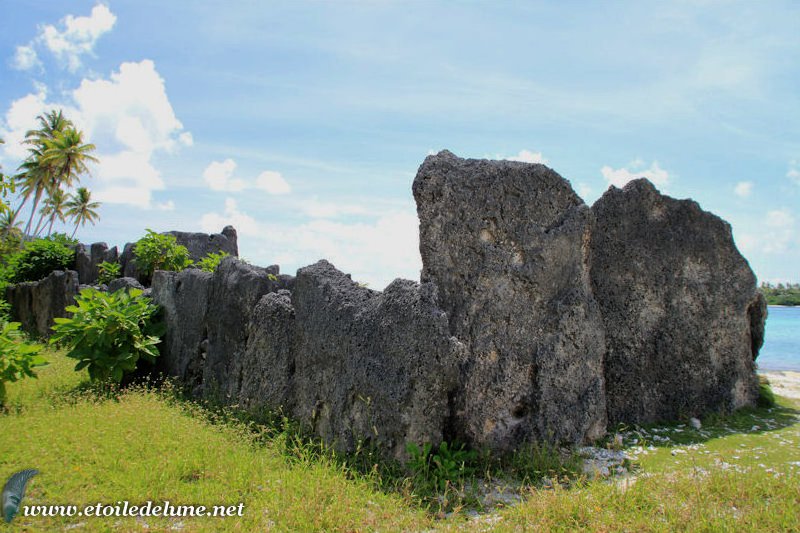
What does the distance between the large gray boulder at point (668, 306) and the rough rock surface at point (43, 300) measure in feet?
43.9

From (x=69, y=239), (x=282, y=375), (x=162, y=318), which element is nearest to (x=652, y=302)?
(x=282, y=375)

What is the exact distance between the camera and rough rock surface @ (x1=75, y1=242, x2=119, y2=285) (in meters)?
18.5

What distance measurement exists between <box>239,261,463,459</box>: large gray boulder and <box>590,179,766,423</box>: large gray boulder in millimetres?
3252

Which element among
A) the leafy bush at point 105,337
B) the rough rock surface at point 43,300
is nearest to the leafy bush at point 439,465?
the leafy bush at point 105,337

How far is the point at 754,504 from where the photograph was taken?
5.55m

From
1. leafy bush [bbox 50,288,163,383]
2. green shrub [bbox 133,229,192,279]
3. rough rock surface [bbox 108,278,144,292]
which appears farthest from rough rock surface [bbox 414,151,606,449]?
green shrub [bbox 133,229,192,279]

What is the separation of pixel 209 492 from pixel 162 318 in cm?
621

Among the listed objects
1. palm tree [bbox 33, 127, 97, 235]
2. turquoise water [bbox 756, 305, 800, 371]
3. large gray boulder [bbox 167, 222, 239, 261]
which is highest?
palm tree [bbox 33, 127, 97, 235]

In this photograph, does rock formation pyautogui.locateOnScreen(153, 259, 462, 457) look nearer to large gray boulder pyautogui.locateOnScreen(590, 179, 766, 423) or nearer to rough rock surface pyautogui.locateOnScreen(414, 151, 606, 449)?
rough rock surface pyautogui.locateOnScreen(414, 151, 606, 449)

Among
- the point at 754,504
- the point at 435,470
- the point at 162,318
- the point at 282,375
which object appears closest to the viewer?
the point at 754,504

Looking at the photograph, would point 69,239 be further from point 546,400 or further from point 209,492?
point 546,400

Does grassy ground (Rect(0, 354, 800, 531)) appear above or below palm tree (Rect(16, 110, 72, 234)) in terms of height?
below

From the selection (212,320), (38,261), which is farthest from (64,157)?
(212,320)

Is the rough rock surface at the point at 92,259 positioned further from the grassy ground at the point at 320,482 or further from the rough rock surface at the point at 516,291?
the rough rock surface at the point at 516,291
